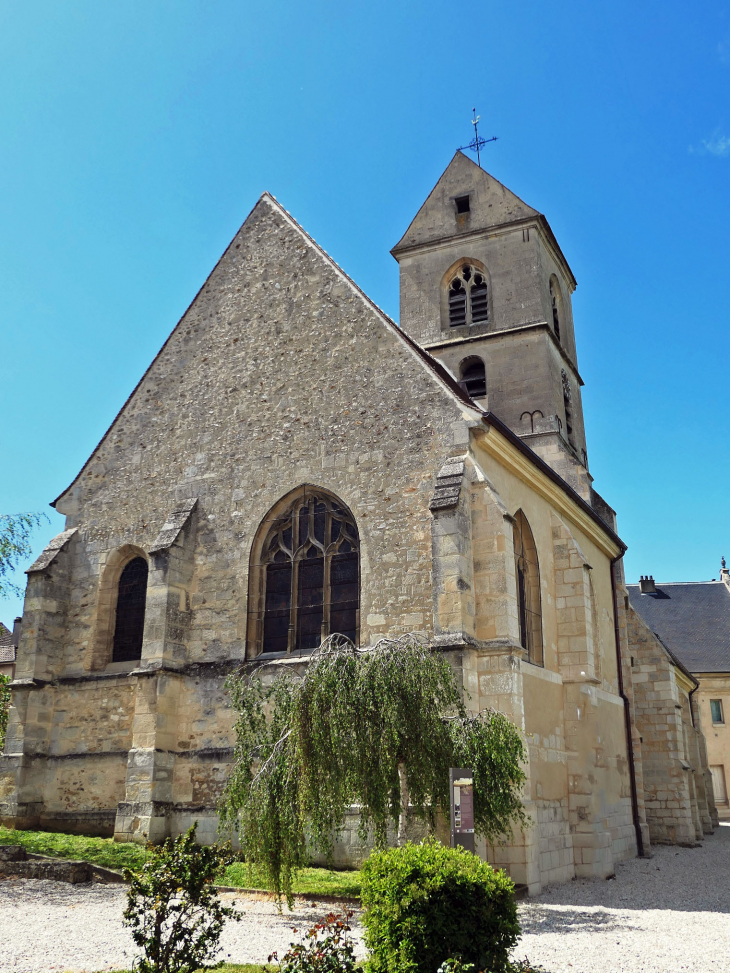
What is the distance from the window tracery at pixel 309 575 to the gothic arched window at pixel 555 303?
1261 centimetres

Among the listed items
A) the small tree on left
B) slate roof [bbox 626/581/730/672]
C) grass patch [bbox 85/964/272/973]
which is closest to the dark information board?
grass patch [bbox 85/964/272/973]

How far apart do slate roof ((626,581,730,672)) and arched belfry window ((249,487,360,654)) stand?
21456 millimetres

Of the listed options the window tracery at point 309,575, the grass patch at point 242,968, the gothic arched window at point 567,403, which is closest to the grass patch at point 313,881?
the grass patch at point 242,968

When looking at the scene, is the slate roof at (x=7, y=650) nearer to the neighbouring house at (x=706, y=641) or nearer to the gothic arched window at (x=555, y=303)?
the gothic arched window at (x=555, y=303)

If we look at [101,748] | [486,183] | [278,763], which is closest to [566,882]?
[278,763]

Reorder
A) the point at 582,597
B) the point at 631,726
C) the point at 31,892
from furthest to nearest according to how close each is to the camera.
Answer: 1. the point at 631,726
2. the point at 582,597
3. the point at 31,892

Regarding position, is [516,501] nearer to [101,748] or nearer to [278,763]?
[278,763]

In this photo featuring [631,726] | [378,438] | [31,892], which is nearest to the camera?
[31,892]

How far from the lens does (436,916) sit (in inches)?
214

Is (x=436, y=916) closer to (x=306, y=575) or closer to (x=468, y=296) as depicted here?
(x=306, y=575)

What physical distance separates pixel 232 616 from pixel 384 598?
272 centimetres

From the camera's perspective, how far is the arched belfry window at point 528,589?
1316 centimetres

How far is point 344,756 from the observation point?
8602 mm

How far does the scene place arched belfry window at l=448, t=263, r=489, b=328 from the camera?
22875 mm
